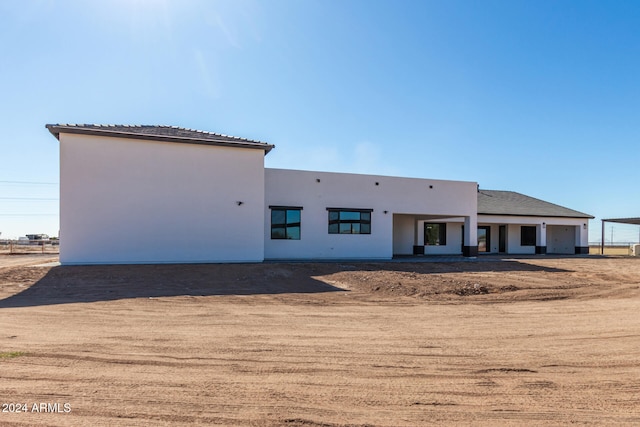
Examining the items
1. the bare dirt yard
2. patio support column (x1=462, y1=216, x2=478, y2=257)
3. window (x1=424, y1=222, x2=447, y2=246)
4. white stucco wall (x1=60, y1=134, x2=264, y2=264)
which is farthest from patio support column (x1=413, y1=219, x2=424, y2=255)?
the bare dirt yard

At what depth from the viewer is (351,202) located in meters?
21.3

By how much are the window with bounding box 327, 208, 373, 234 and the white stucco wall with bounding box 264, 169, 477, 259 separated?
9.0 inches

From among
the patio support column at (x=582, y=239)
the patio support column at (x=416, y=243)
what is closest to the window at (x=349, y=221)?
the patio support column at (x=416, y=243)

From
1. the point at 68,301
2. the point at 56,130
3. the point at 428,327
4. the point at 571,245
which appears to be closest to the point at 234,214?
the point at 56,130

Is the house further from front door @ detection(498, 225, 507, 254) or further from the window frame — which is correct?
the window frame

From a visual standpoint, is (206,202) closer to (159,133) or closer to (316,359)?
(159,133)

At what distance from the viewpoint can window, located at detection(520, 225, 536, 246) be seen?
3053 centimetres

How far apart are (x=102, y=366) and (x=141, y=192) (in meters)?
12.5

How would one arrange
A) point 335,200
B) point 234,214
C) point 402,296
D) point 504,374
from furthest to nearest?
point 335,200 < point 234,214 < point 402,296 < point 504,374

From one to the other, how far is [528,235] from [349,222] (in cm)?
1711

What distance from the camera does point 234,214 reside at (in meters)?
17.2

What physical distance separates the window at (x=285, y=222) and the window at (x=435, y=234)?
430 inches

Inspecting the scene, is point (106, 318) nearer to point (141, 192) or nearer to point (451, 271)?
point (141, 192)

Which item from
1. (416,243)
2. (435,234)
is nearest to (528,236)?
(435,234)
